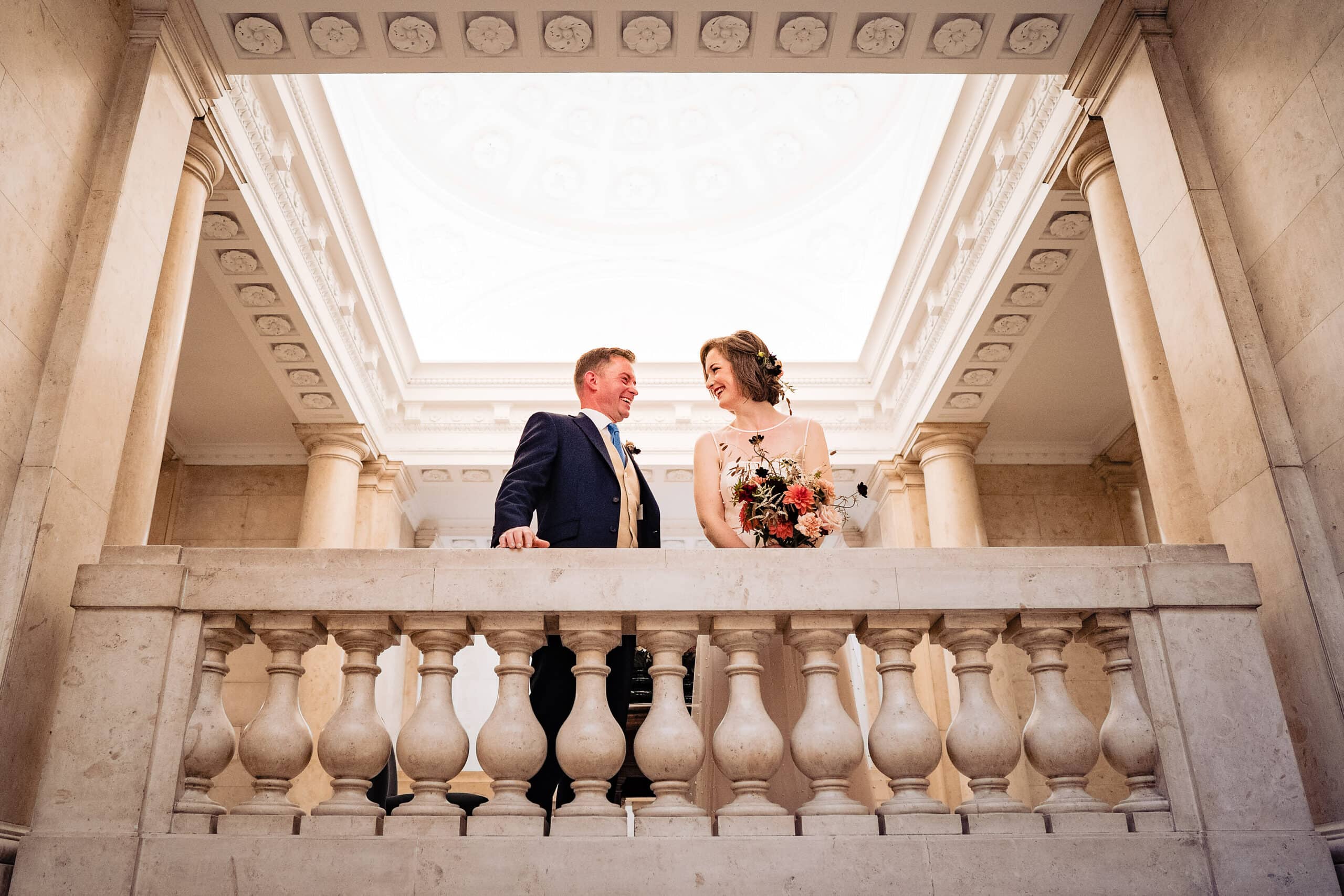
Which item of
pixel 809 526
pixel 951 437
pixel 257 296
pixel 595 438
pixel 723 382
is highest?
pixel 257 296

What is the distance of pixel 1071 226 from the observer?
913 cm

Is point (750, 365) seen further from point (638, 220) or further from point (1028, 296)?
point (638, 220)

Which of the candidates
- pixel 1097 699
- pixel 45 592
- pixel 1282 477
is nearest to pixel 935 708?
pixel 1097 699

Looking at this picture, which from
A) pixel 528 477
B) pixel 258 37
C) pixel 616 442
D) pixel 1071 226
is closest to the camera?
pixel 528 477

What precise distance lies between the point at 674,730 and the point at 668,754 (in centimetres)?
7

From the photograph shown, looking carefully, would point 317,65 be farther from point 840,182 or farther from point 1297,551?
point 840,182

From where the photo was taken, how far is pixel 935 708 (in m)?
11.8

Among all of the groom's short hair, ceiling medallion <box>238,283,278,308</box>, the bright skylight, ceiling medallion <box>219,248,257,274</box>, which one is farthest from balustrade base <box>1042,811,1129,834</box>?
the bright skylight

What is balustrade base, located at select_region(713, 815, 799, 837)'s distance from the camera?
2.96m

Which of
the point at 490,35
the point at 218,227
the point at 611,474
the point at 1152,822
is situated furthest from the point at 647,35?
the point at 1152,822

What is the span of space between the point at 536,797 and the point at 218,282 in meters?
7.96

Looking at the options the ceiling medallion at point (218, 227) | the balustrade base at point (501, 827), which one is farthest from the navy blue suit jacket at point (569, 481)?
the ceiling medallion at point (218, 227)

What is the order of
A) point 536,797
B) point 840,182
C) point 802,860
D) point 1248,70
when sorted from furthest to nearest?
point 840,182 < point 1248,70 < point 536,797 < point 802,860

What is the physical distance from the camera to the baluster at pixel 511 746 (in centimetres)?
298
